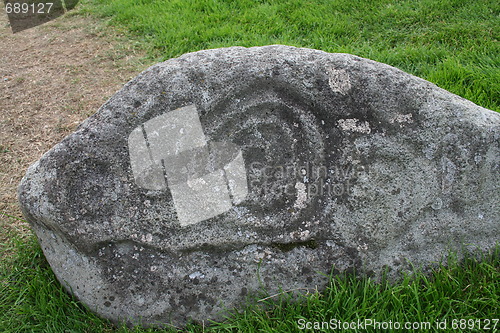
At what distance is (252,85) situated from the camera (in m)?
2.04

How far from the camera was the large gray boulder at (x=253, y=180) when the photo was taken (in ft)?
6.56

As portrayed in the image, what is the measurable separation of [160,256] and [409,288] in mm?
1165

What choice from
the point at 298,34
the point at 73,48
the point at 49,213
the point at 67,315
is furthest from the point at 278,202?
the point at 73,48

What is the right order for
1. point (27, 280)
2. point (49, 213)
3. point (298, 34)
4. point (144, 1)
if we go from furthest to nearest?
point (144, 1) → point (298, 34) → point (27, 280) → point (49, 213)

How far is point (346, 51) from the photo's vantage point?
3.96 meters

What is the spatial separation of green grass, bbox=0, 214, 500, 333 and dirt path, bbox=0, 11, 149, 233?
32.2 inches

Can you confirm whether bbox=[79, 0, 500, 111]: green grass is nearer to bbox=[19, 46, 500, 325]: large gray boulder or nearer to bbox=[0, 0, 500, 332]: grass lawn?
bbox=[0, 0, 500, 332]: grass lawn

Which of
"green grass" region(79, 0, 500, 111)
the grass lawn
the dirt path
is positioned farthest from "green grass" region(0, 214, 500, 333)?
"green grass" region(79, 0, 500, 111)

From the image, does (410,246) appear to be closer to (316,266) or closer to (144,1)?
(316,266)

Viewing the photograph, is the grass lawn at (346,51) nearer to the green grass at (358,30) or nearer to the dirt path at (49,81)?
the green grass at (358,30)

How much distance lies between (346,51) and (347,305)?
2610mm
